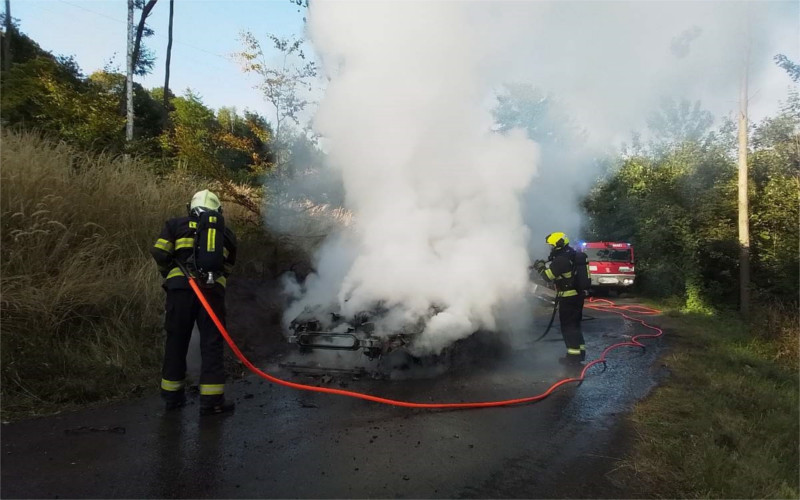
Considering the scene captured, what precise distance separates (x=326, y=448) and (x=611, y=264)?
15.4 m

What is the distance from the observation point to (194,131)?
934 cm

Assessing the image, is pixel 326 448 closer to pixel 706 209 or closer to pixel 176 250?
pixel 176 250

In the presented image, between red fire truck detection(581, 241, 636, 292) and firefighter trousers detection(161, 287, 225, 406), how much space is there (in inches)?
567

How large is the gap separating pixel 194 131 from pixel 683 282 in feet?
44.6

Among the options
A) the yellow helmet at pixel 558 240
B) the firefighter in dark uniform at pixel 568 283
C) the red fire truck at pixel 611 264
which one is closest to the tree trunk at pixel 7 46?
Answer: the yellow helmet at pixel 558 240

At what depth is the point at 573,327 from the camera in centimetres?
691

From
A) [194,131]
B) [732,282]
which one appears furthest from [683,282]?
[194,131]

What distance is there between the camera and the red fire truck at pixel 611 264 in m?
16.8

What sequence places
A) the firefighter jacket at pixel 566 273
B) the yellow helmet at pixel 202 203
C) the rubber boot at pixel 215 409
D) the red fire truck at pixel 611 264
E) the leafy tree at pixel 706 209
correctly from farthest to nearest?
1. the red fire truck at pixel 611 264
2. the leafy tree at pixel 706 209
3. the firefighter jacket at pixel 566 273
4. the yellow helmet at pixel 202 203
5. the rubber boot at pixel 215 409

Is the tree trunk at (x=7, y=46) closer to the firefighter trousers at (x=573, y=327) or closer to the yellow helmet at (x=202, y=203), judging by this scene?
the yellow helmet at (x=202, y=203)

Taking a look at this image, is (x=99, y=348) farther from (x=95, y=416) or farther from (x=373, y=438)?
(x=373, y=438)

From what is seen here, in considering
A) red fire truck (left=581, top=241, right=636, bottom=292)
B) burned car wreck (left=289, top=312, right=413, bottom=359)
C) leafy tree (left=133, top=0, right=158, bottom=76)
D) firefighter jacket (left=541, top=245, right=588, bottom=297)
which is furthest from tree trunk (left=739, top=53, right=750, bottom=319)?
leafy tree (left=133, top=0, right=158, bottom=76)

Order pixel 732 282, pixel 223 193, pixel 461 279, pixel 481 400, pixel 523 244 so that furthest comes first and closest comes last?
pixel 732 282
pixel 223 193
pixel 523 244
pixel 461 279
pixel 481 400

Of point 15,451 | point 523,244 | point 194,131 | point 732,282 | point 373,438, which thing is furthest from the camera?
point 732,282
